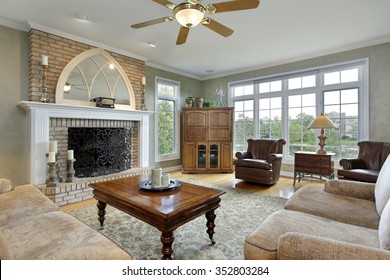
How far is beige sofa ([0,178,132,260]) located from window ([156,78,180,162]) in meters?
3.38

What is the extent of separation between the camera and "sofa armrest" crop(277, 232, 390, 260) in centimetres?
84

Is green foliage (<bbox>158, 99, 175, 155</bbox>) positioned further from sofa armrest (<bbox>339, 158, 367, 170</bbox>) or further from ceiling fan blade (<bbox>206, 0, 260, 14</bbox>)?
sofa armrest (<bbox>339, 158, 367, 170</bbox>)

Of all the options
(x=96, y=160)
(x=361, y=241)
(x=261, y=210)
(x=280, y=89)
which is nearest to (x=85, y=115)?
(x=96, y=160)

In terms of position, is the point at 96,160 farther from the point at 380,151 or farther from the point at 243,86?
the point at 380,151

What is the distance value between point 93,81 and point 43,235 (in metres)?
3.02

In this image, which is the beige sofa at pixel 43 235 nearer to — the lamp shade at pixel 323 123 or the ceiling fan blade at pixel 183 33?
the ceiling fan blade at pixel 183 33

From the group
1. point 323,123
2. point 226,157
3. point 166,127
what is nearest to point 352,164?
point 323,123

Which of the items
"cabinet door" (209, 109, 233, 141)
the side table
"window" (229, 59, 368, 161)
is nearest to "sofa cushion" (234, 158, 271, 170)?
the side table

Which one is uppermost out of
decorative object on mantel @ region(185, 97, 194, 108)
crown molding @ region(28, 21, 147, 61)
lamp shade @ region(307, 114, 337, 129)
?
crown molding @ region(28, 21, 147, 61)

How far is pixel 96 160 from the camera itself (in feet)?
11.8

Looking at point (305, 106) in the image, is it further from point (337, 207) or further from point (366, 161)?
point (337, 207)

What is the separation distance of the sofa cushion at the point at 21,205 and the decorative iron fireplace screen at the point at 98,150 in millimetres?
1585

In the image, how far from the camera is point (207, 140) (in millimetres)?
5102

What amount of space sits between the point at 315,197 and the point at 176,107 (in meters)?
4.19
